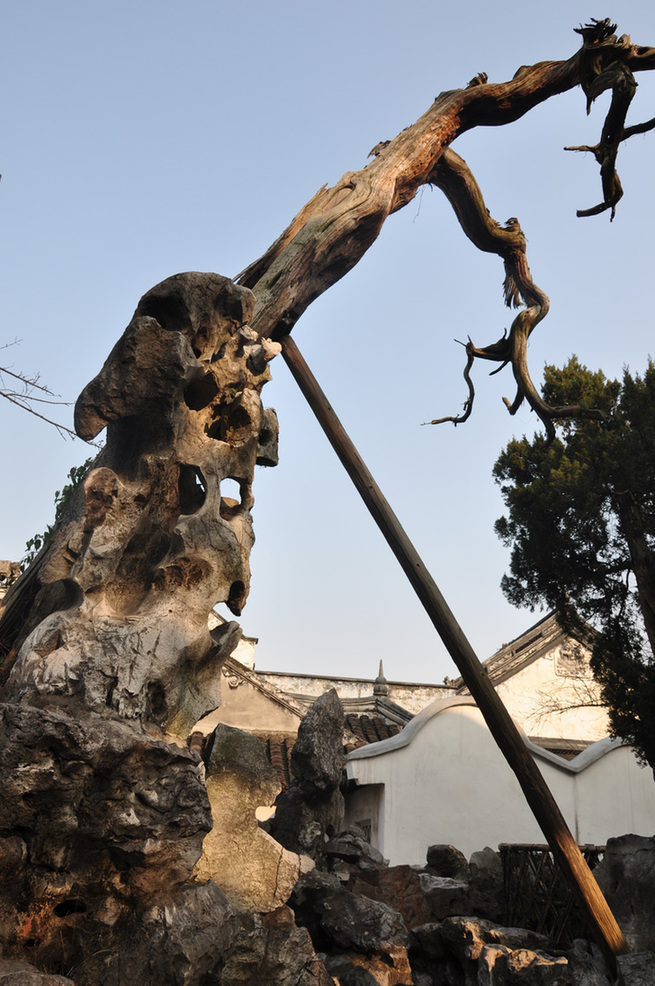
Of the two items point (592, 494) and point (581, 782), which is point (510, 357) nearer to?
point (592, 494)

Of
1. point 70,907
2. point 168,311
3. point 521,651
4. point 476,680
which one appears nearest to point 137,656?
point 70,907

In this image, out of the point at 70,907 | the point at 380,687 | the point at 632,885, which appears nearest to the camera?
the point at 70,907

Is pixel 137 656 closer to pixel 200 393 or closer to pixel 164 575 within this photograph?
pixel 164 575

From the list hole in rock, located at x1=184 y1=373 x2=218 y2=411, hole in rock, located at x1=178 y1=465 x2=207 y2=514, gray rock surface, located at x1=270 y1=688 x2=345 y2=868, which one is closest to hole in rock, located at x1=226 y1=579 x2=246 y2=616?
hole in rock, located at x1=178 y1=465 x2=207 y2=514

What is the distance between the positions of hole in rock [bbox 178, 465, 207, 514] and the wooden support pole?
1.45 metres

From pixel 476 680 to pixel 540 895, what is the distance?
2080 millimetres

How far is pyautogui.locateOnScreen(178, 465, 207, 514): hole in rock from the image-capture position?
438 cm

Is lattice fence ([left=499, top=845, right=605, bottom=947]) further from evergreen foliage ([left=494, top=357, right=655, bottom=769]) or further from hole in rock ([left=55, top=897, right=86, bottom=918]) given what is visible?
hole in rock ([left=55, top=897, right=86, bottom=918])

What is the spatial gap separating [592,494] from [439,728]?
3298 millimetres

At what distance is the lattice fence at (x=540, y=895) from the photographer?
593cm

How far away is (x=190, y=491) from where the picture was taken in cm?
445

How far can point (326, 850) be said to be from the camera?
5918 mm

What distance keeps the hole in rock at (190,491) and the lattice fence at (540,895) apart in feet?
12.1

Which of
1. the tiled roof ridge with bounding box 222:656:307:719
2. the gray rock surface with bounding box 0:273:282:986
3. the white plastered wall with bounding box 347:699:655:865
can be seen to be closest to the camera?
the gray rock surface with bounding box 0:273:282:986
